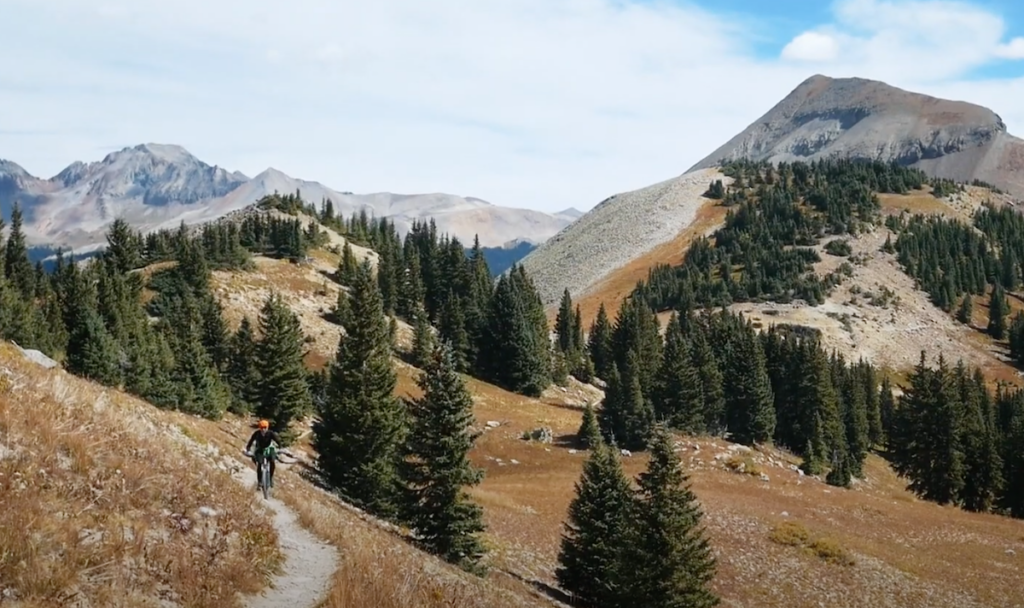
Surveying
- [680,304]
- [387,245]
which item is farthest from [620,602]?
[680,304]

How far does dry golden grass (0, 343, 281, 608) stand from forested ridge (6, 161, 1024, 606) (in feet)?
58.8

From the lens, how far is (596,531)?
32.4m

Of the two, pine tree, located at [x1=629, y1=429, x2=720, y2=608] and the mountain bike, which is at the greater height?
the mountain bike

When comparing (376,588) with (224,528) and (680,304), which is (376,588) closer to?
(224,528)

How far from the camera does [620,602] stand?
28688mm

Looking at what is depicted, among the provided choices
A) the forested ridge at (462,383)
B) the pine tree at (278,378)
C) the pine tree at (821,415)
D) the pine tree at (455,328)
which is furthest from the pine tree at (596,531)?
the pine tree at (455,328)

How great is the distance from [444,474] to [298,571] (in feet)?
62.1

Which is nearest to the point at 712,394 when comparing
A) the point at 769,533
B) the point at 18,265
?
the point at 769,533

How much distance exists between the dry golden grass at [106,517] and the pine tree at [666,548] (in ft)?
60.8

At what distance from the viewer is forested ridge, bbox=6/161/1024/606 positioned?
3077cm

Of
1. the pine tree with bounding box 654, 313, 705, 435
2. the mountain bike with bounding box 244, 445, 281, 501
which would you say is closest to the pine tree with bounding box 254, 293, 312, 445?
the mountain bike with bounding box 244, 445, 281, 501

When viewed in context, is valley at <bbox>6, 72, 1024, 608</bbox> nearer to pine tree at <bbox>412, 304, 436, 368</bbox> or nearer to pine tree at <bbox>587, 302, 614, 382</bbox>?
pine tree at <bbox>412, 304, 436, 368</bbox>

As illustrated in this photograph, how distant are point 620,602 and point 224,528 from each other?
21339 millimetres

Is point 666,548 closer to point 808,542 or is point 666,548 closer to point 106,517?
point 808,542
